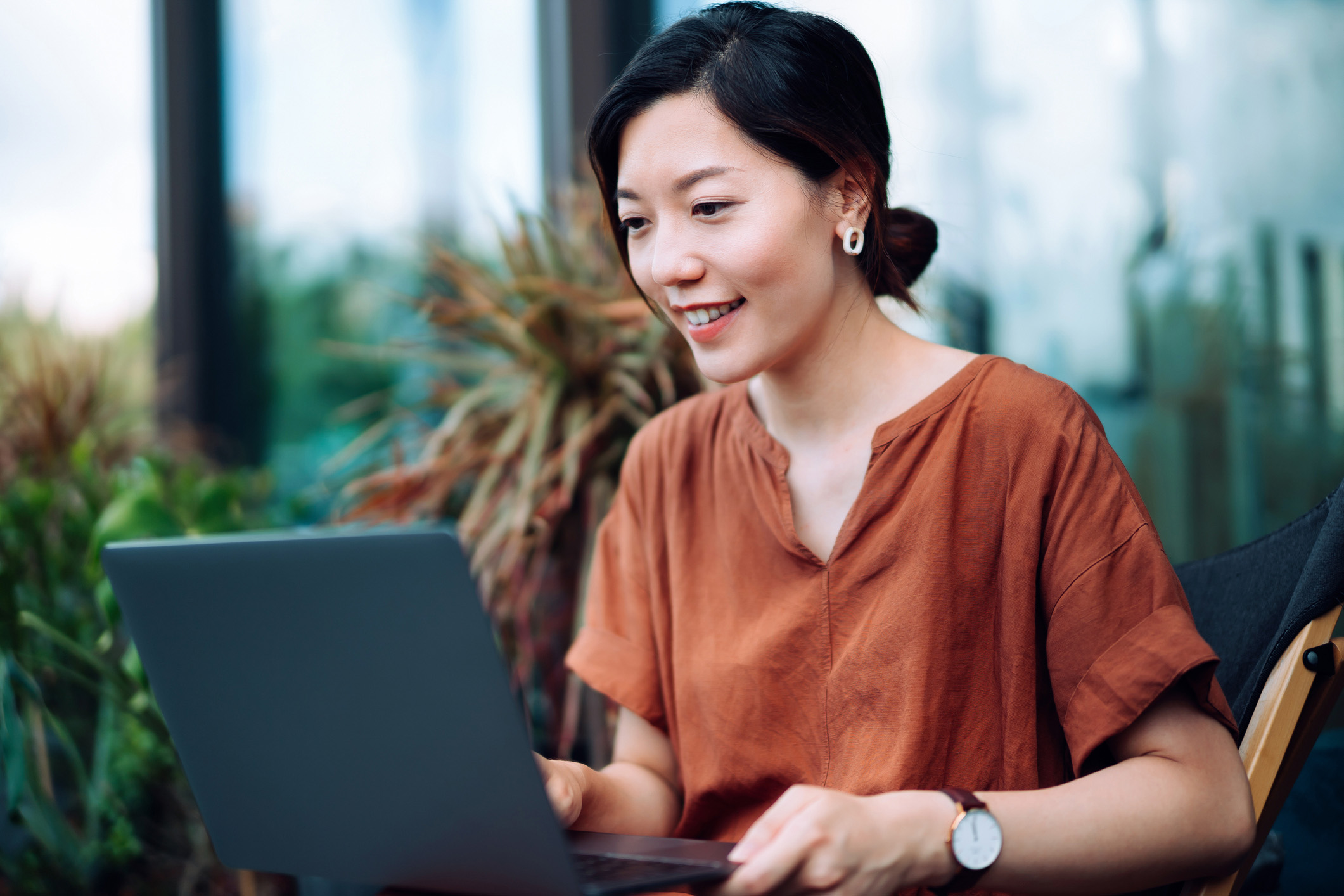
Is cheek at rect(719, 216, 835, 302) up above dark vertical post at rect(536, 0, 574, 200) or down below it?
below

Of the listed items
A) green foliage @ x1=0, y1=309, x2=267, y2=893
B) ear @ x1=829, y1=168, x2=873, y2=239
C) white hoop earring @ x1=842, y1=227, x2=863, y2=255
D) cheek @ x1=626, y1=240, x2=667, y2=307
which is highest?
ear @ x1=829, y1=168, x2=873, y2=239

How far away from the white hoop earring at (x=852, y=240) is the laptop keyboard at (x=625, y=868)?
2.10 feet

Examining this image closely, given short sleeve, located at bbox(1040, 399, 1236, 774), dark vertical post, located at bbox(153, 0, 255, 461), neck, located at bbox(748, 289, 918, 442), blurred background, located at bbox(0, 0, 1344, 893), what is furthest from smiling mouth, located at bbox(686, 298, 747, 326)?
dark vertical post, located at bbox(153, 0, 255, 461)

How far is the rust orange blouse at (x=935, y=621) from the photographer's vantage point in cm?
88

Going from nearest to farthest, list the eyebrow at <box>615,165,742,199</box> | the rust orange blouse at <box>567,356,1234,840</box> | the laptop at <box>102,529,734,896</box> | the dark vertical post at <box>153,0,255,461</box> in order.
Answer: the laptop at <box>102,529,734,896</box>, the rust orange blouse at <box>567,356,1234,840</box>, the eyebrow at <box>615,165,742,199</box>, the dark vertical post at <box>153,0,255,461</box>

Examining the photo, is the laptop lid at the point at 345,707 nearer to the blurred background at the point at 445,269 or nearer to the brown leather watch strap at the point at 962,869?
the brown leather watch strap at the point at 962,869

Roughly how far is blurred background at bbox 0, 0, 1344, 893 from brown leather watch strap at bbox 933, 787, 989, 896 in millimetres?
601

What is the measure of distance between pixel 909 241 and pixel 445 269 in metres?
1.15

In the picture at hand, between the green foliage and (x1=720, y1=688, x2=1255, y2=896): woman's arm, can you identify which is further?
the green foliage

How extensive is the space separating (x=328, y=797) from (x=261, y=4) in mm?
2996

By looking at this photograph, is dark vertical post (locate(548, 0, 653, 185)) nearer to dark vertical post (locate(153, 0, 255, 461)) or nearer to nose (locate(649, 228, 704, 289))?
dark vertical post (locate(153, 0, 255, 461))

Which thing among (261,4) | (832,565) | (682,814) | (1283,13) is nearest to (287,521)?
(261,4)

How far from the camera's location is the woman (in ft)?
2.73

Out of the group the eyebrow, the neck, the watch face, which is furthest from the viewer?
the neck
